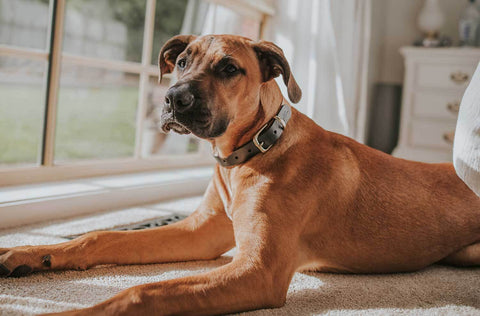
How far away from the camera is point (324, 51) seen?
346cm

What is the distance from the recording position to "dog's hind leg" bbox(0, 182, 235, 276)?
137 cm

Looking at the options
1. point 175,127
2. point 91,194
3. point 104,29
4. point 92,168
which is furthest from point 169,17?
point 175,127

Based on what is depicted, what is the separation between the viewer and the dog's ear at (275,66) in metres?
1.51

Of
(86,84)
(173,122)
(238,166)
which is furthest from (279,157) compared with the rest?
(86,84)

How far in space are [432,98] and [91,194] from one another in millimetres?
3179

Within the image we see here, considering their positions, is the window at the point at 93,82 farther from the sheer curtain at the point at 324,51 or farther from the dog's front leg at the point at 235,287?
the dog's front leg at the point at 235,287

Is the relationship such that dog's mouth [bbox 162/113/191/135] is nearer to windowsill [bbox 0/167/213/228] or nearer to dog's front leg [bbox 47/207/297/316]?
dog's front leg [bbox 47/207/297/316]

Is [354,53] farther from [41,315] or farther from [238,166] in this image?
[41,315]

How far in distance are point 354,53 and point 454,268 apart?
2.40 metres

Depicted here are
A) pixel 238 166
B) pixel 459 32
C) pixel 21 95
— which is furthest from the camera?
pixel 21 95

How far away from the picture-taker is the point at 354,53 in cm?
373

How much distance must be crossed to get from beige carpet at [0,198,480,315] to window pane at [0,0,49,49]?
313 centimetres

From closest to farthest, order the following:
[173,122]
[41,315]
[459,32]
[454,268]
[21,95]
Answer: [41,315]
[173,122]
[454,268]
[459,32]
[21,95]

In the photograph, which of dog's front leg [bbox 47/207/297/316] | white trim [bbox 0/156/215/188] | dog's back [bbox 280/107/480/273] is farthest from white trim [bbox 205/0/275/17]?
dog's front leg [bbox 47/207/297/316]
